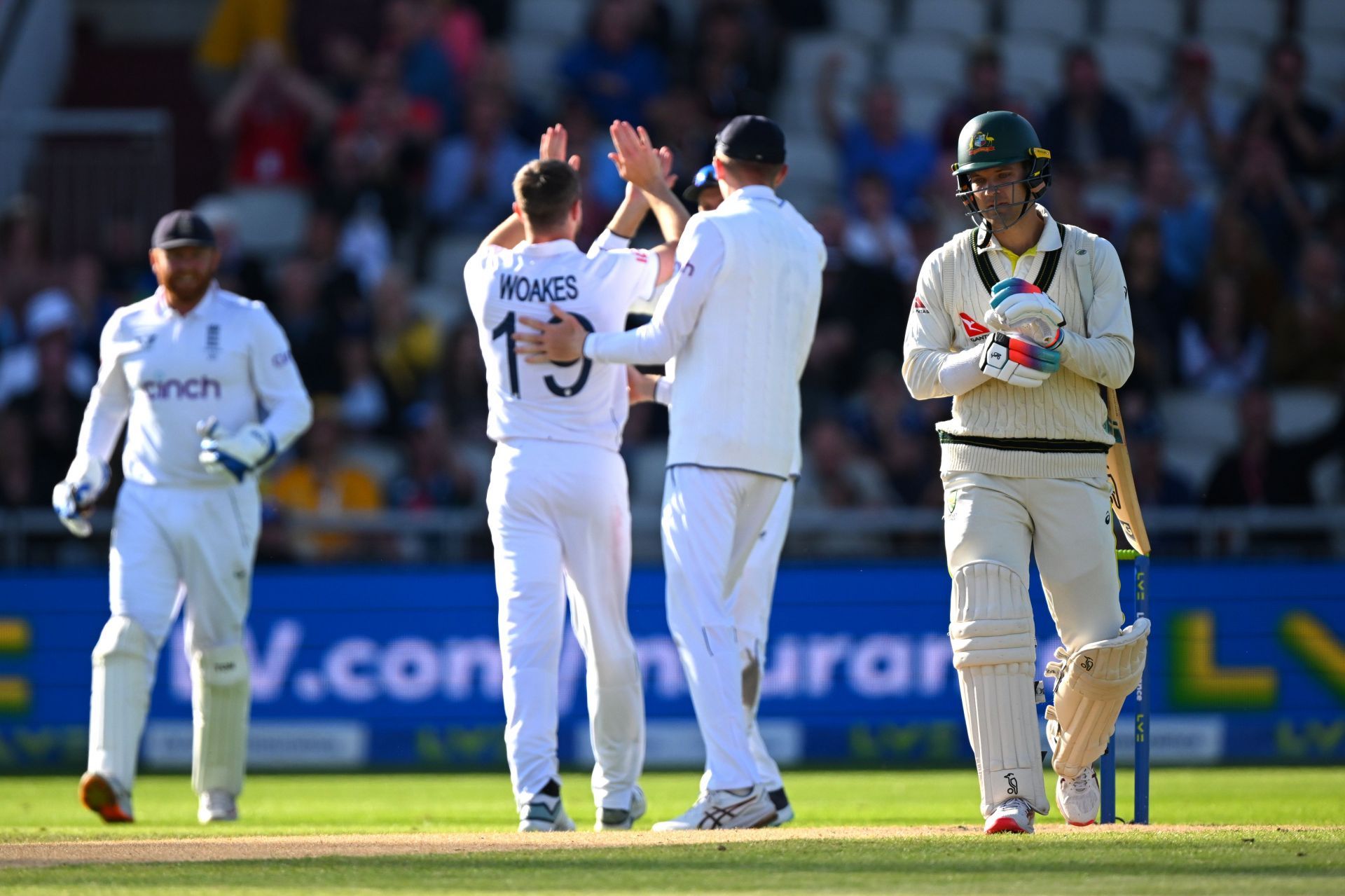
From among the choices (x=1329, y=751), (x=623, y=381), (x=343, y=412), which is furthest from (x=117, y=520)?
(x=1329, y=751)

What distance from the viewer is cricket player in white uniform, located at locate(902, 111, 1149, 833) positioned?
6.97 metres

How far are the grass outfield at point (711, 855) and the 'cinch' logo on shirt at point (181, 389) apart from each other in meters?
1.97

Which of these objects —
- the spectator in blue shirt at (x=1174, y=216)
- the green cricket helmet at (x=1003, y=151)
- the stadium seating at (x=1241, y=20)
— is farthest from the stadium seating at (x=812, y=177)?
the green cricket helmet at (x=1003, y=151)

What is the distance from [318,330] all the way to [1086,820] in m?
9.13

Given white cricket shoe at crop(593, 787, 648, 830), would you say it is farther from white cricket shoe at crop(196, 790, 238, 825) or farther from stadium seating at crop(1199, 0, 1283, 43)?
stadium seating at crop(1199, 0, 1283, 43)

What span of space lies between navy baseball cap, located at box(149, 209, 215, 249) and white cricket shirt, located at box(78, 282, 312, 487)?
0.28 m

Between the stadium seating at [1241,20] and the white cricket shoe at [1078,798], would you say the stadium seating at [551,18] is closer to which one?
the stadium seating at [1241,20]

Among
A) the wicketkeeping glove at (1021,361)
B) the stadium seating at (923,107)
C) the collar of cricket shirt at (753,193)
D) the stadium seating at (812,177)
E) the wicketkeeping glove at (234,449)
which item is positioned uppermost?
the stadium seating at (923,107)

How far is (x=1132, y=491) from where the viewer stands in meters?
7.42

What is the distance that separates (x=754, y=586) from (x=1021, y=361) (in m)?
2.25

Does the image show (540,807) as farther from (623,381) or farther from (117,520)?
(117,520)

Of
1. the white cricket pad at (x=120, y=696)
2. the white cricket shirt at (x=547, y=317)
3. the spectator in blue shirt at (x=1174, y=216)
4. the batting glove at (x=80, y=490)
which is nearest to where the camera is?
the white cricket shirt at (x=547, y=317)

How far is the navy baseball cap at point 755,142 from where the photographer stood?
7.88 m

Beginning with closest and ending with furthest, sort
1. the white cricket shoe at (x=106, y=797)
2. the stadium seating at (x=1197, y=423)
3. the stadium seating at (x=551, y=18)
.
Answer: the white cricket shoe at (x=106, y=797), the stadium seating at (x=1197, y=423), the stadium seating at (x=551, y=18)
